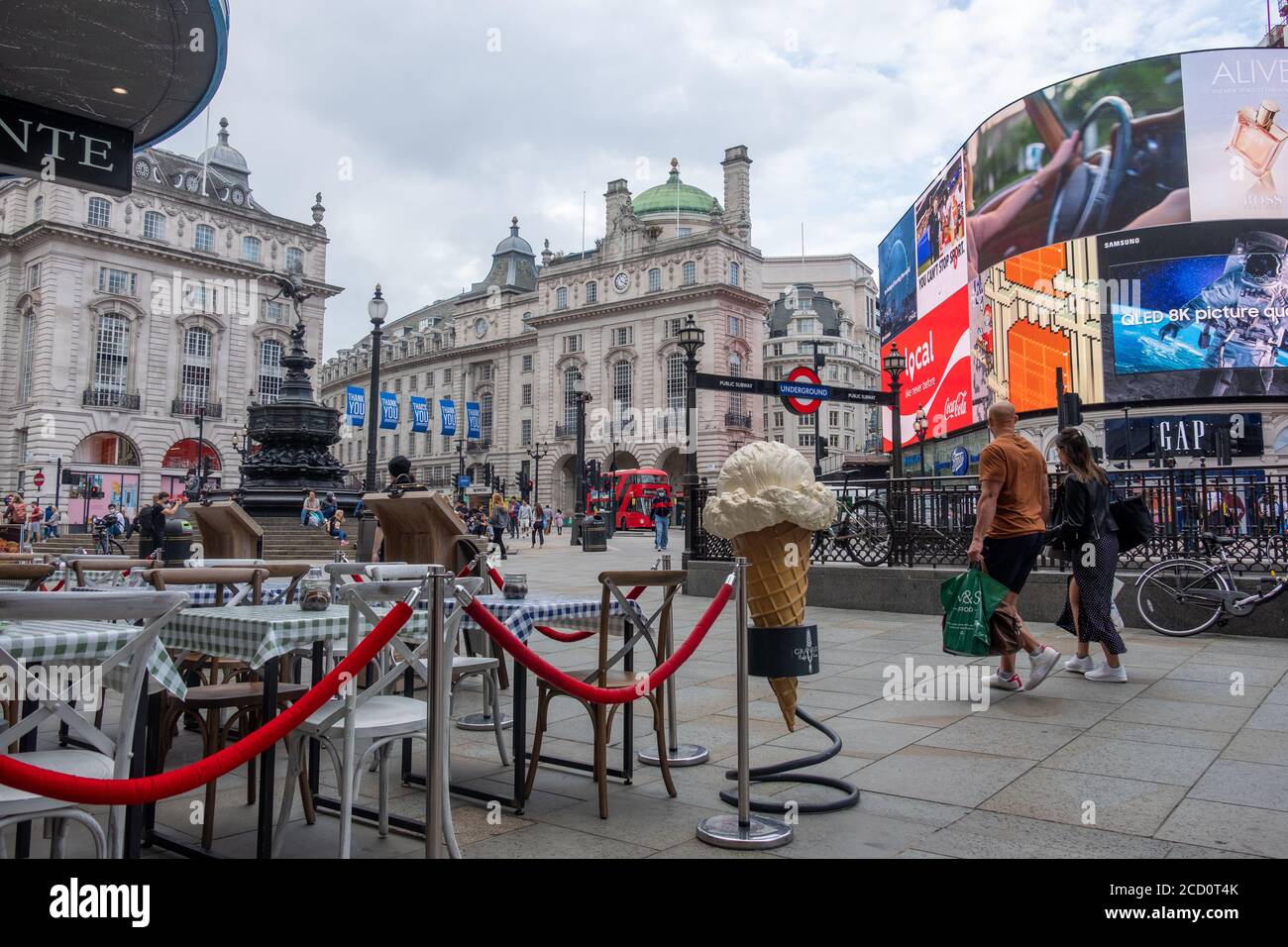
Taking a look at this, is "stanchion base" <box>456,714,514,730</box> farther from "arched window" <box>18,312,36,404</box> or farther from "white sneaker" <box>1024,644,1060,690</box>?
"arched window" <box>18,312,36,404</box>

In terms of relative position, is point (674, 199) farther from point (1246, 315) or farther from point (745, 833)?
point (745, 833)

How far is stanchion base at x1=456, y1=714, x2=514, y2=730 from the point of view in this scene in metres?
5.71

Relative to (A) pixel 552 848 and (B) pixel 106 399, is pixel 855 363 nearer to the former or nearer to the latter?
(B) pixel 106 399

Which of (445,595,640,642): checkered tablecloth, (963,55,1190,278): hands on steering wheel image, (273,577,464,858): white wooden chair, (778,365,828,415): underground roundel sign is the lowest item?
(273,577,464,858): white wooden chair

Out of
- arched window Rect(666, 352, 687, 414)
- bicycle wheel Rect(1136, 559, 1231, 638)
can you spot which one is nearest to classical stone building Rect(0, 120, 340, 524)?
arched window Rect(666, 352, 687, 414)

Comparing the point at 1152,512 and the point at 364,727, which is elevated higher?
the point at 1152,512

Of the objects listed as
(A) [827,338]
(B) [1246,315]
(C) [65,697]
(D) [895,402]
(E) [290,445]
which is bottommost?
(C) [65,697]

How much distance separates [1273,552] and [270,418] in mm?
19208

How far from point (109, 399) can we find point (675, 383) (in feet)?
118

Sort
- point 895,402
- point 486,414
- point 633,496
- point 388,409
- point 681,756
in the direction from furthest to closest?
point 486,414 < point 633,496 < point 388,409 < point 895,402 < point 681,756

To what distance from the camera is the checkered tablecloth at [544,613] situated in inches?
170

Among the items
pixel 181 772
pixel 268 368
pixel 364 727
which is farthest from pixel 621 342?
pixel 181 772

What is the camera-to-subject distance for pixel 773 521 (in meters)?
4.00

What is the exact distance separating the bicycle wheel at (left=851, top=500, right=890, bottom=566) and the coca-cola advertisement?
35.6 m
